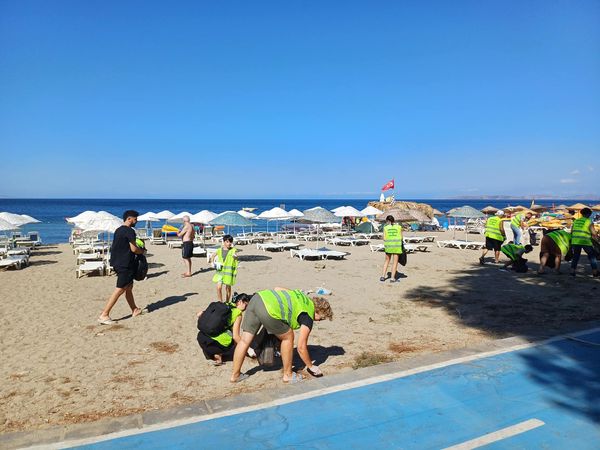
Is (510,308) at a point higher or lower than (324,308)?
lower

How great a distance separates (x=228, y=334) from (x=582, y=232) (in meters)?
9.65

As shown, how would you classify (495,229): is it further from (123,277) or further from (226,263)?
(123,277)

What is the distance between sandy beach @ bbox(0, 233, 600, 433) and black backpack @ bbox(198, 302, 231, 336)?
48 cm

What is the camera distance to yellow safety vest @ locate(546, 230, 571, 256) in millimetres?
11594

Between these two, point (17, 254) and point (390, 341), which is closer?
point (390, 341)

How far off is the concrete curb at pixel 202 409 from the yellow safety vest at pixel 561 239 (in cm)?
779

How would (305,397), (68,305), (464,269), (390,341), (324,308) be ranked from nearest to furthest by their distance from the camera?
(305,397) < (324,308) < (390,341) < (68,305) < (464,269)

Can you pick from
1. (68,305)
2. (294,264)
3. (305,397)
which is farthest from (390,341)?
(294,264)

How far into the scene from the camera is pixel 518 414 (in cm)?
368

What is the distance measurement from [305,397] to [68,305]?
6490 mm

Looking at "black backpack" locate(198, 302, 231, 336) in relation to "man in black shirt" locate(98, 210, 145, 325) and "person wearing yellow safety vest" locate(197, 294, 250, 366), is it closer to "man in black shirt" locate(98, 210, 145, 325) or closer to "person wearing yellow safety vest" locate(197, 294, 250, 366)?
"person wearing yellow safety vest" locate(197, 294, 250, 366)

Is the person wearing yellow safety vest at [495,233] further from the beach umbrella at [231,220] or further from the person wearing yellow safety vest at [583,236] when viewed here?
the beach umbrella at [231,220]

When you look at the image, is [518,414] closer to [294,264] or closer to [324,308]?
[324,308]

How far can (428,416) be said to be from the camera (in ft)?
12.0
